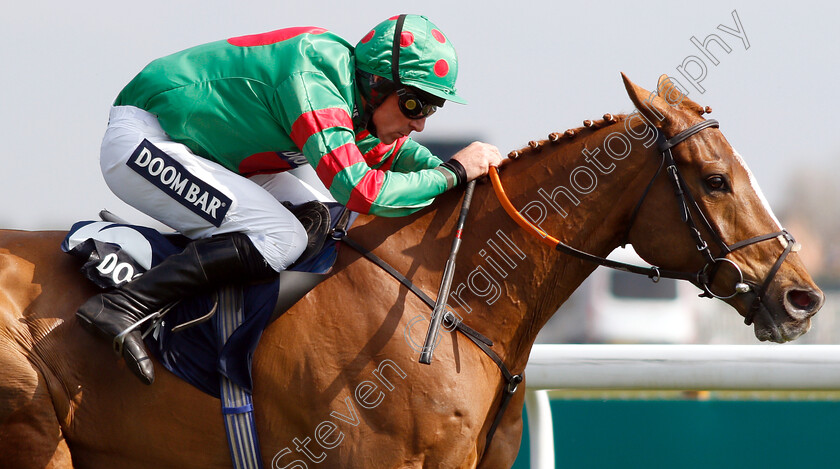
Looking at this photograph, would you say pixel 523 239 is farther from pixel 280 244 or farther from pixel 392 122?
pixel 280 244

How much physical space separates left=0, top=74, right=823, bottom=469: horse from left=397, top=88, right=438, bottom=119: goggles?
39cm

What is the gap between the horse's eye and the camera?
2896 millimetres

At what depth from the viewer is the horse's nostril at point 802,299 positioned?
281 centimetres

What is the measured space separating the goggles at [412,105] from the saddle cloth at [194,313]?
0.60m

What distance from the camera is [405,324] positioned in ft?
9.46

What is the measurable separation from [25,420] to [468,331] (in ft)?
5.09

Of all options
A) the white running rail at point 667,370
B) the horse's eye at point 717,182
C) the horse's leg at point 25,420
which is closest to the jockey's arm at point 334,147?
the horse's eye at point 717,182

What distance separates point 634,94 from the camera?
117 inches

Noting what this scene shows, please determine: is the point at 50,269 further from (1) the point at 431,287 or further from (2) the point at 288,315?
(1) the point at 431,287

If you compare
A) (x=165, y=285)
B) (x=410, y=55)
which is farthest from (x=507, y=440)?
(x=410, y=55)

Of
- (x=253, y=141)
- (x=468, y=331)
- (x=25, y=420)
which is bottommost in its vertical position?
(x=25, y=420)

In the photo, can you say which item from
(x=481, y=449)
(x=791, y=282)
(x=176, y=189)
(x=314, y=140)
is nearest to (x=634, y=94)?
(x=791, y=282)

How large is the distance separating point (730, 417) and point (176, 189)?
3063 millimetres

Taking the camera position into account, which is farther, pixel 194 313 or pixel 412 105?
pixel 412 105
